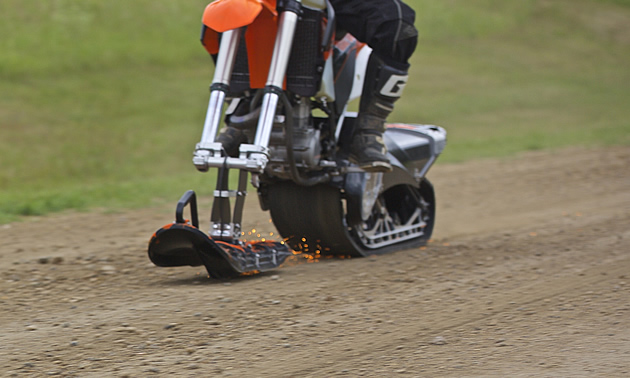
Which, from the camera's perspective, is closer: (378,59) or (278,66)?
(278,66)

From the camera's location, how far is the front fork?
532 cm

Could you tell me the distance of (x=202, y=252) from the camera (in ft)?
17.0

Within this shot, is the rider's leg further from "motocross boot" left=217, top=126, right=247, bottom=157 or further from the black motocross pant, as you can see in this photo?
"motocross boot" left=217, top=126, right=247, bottom=157

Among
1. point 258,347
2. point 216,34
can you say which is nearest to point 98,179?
point 216,34

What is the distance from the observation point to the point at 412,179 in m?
7.26

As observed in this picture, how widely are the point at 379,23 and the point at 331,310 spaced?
226 centimetres

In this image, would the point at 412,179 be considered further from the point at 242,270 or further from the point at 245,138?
the point at 242,270

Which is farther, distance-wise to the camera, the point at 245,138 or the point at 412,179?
the point at 412,179

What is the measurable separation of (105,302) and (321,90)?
7.13 ft

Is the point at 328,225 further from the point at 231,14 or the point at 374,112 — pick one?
the point at 231,14

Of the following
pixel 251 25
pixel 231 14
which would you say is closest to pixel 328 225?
pixel 251 25

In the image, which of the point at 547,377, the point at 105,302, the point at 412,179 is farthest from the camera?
the point at 412,179

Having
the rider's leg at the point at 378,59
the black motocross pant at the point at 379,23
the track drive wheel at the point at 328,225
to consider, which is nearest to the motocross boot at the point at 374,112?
the rider's leg at the point at 378,59

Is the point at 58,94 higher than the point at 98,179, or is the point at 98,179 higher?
the point at 58,94
